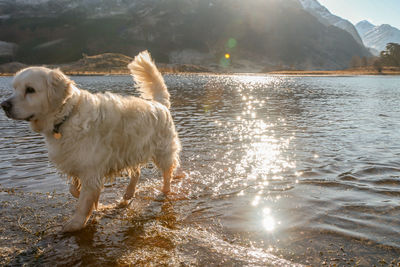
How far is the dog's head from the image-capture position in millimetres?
3713

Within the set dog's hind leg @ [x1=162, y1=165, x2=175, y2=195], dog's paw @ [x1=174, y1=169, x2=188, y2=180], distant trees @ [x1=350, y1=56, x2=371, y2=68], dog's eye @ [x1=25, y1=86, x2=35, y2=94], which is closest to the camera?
dog's eye @ [x1=25, y1=86, x2=35, y2=94]

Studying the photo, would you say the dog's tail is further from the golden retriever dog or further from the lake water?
the lake water

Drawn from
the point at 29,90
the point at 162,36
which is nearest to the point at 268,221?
the point at 29,90

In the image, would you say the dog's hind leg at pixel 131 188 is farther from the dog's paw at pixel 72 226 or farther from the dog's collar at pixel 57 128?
the dog's collar at pixel 57 128

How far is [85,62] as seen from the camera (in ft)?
362

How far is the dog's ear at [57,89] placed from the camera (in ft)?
12.4

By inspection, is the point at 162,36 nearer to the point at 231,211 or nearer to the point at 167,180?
the point at 167,180

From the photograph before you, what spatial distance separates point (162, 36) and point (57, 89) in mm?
184957

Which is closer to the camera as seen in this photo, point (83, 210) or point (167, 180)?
point (83, 210)

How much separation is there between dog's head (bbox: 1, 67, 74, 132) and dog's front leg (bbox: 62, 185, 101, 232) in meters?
1.19

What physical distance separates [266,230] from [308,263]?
2.79 feet

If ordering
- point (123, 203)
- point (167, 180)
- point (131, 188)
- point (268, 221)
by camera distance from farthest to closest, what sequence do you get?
point (167, 180) → point (131, 188) → point (123, 203) → point (268, 221)

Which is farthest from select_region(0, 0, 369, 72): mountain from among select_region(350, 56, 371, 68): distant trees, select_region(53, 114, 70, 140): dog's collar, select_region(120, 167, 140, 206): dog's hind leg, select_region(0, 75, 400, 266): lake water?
select_region(53, 114, 70, 140): dog's collar

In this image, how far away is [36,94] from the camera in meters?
3.76
